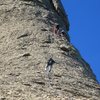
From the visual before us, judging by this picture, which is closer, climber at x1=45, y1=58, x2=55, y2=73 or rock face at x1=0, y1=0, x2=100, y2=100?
rock face at x1=0, y1=0, x2=100, y2=100

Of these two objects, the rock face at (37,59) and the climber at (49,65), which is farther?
the climber at (49,65)

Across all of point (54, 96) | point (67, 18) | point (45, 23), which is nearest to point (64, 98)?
point (54, 96)

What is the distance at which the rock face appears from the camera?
2159 centimetres

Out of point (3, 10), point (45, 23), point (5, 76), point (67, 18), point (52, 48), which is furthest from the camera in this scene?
point (67, 18)

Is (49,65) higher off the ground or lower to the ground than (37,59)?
lower

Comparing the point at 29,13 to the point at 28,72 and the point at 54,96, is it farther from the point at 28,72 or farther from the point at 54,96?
the point at 54,96

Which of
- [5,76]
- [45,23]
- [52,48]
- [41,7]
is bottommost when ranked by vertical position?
[5,76]

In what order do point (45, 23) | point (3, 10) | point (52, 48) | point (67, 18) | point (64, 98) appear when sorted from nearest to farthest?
point (64, 98) → point (52, 48) → point (45, 23) → point (3, 10) → point (67, 18)

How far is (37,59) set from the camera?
2567 cm

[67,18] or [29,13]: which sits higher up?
[67,18]

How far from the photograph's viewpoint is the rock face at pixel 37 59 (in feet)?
70.8

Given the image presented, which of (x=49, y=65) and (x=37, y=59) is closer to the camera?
(x=49, y=65)

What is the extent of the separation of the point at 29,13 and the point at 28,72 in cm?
1005

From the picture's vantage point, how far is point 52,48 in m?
27.5
